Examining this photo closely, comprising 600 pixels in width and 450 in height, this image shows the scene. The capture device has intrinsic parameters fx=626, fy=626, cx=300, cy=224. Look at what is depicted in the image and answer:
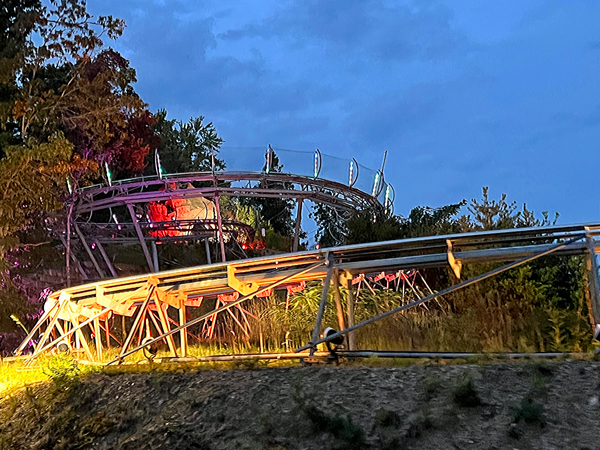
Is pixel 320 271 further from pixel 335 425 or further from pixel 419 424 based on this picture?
pixel 419 424

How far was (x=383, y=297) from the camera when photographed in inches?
372

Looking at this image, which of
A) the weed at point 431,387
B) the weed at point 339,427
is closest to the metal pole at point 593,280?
the weed at point 431,387

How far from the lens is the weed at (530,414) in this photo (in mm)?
3428

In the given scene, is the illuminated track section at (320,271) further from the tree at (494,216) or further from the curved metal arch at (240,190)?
the curved metal arch at (240,190)

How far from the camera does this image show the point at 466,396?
3.71 m

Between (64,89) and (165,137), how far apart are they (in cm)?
2643

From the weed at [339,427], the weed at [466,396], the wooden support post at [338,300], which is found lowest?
the weed at [339,427]

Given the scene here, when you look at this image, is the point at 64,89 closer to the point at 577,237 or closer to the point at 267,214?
the point at 577,237

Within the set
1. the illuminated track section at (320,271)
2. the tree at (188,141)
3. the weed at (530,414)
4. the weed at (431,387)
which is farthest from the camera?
the tree at (188,141)

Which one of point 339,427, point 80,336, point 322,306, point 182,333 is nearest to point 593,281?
point 322,306

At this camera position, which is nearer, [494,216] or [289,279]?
[289,279]

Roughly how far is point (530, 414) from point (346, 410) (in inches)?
41.8

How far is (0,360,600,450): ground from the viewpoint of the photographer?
11.3 ft

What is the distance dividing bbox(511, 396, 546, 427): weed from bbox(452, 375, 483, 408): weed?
8.9 inches
